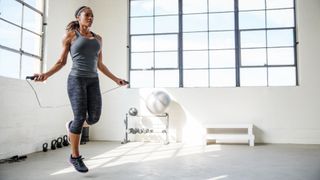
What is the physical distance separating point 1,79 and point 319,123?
549 centimetres

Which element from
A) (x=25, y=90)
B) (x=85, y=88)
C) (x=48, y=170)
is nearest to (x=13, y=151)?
(x=25, y=90)

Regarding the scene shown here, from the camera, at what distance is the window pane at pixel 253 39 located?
582 centimetres

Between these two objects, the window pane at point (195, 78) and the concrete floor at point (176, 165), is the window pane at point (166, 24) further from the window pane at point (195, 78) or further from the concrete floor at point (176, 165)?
the concrete floor at point (176, 165)

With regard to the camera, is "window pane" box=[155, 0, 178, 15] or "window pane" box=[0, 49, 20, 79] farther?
"window pane" box=[155, 0, 178, 15]

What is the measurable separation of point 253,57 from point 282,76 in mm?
683

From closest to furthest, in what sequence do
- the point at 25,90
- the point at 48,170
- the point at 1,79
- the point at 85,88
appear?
the point at 85,88
the point at 48,170
the point at 1,79
the point at 25,90

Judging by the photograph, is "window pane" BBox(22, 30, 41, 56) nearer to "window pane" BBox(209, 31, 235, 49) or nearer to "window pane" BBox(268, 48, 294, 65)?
"window pane" BBox(209, 31, 235, 49)

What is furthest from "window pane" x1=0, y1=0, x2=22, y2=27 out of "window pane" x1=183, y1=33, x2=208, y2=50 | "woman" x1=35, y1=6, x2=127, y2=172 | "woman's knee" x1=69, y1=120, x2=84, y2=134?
"window pane" x1=183, y1=33, x2=208, y2=50

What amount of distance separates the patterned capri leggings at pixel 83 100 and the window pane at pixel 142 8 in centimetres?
405

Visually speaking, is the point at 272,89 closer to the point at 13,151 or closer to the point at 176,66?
the point at 176,66

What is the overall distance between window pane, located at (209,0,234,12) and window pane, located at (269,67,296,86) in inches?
61.5

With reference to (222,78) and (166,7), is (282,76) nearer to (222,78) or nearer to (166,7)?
(222,78)

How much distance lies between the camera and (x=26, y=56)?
4555 millimetres

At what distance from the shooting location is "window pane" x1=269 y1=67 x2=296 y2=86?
18.6 feet
